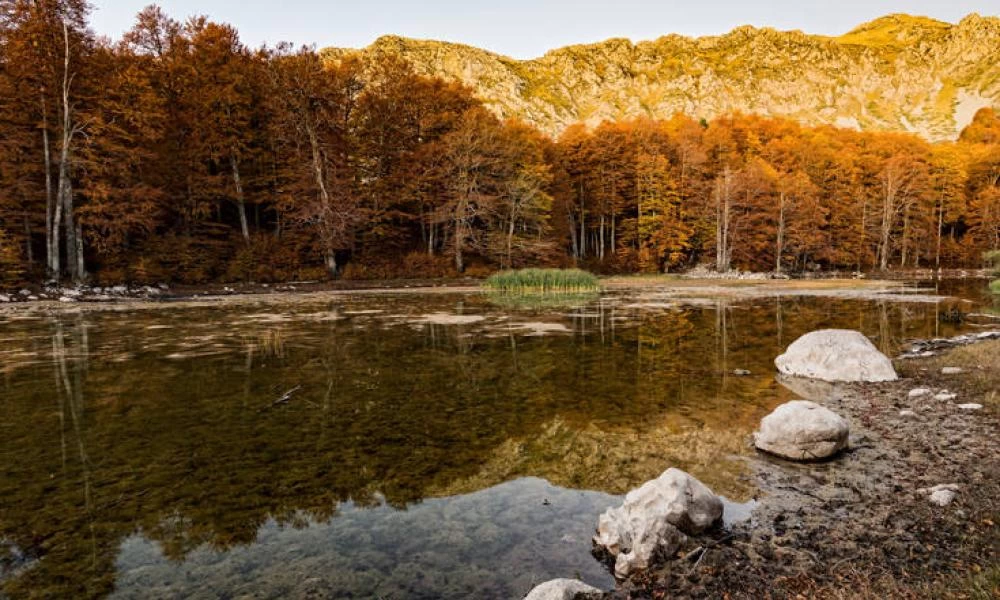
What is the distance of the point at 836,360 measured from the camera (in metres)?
9.45

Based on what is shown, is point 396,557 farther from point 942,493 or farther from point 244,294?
point 244,294

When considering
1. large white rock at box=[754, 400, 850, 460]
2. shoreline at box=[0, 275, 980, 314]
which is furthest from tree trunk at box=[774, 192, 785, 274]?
large white rock at box=[754, 400, 850, 460]

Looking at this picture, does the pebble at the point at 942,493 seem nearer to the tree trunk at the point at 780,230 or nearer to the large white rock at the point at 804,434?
the large white rock at the point at 804,434

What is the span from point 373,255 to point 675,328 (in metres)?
30.1

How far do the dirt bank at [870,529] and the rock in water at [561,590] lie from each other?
0.21 m

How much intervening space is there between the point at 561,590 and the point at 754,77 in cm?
20266

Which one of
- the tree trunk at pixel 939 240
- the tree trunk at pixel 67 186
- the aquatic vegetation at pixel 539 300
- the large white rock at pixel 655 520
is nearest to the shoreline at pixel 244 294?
the tree trunk at pixel 67 186

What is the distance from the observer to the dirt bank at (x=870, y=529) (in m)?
3.25

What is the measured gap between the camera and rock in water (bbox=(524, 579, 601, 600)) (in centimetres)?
312

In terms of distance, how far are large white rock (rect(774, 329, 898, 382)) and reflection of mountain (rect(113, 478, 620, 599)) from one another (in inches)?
262

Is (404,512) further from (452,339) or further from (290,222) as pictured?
(290,222)

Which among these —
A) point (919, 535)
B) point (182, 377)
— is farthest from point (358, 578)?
point (182, 377)

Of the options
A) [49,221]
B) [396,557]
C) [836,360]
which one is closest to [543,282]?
[836,360]

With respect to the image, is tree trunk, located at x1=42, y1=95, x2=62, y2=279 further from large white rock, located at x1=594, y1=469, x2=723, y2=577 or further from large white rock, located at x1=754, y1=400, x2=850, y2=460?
large white rock, located at x1=754, y1=400, x2=850, y2=460
